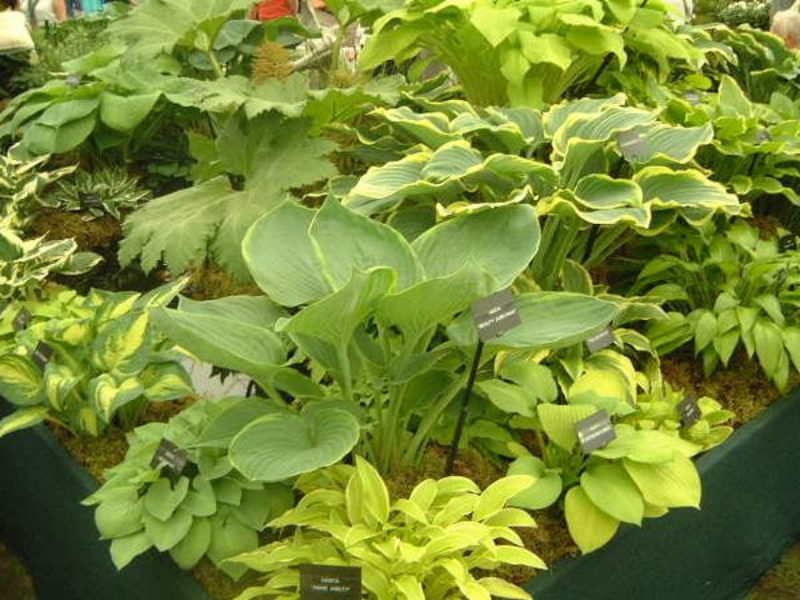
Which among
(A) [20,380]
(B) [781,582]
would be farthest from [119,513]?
(B) [781,582]

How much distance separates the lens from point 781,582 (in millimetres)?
2637

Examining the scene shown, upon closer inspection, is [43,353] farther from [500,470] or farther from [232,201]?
[500,470]

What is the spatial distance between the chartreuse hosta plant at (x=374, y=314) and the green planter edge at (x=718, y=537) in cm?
42

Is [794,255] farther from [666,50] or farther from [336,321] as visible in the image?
[336,321]

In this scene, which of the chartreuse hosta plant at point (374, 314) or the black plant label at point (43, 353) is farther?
the black plant label at point (43, 353)

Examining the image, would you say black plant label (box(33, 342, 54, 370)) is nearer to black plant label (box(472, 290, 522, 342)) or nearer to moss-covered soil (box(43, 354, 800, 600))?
moss-covered soil (box(43, 354, 800, 600))

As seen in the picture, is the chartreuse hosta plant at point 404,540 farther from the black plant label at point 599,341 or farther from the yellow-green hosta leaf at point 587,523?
the black plant label at point 599,341

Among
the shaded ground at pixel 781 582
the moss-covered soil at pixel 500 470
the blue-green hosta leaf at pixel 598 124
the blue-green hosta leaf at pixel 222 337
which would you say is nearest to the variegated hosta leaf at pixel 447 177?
the blue-green hosta leaf at pixel 598 124

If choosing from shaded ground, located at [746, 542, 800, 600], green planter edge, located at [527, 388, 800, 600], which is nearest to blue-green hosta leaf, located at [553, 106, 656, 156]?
green planter edge, located at [527, 388, 800, 600]

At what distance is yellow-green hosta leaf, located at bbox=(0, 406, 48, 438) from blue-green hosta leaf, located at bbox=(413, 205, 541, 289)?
905mm

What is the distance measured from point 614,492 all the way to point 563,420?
0.17 m

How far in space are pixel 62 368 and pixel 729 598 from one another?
1719mm

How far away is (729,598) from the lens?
7.93ft

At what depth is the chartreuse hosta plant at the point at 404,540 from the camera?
5.06 feet
